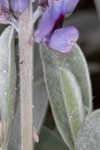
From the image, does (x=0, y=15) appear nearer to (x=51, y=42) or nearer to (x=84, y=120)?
(x=51, y=42)

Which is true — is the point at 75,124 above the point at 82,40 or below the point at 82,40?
above

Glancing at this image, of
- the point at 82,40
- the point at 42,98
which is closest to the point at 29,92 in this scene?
the point at 42,98

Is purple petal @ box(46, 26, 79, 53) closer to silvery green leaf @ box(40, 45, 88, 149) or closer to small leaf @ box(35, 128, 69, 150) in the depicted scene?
silvery green leaf @ box(40, 45, 88, 149)

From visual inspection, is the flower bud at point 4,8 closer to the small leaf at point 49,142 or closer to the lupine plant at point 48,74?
the lupine plant at point 48,74

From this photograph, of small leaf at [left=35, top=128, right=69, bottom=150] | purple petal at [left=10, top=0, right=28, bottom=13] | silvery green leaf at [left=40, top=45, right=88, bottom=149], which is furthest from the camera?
small leaf at [left=35, top=128, right=69, bottom=150]

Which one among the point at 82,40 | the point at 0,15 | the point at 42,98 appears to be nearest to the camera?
the point at 0,15

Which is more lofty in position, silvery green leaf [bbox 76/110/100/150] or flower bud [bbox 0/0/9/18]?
flower bud [bbox 0/0/9/18]

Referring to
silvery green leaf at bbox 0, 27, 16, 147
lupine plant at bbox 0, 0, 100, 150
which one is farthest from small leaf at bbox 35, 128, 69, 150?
silvery green leaf at bbox 0, 27, 16, 147
